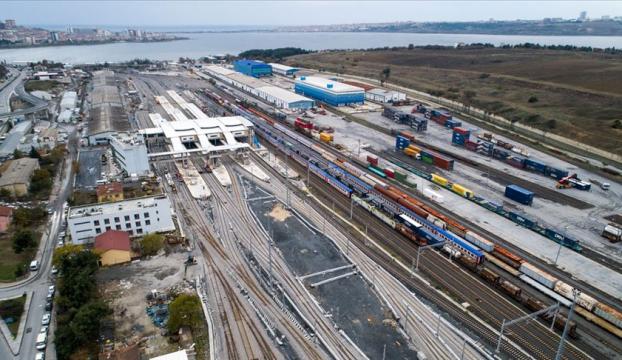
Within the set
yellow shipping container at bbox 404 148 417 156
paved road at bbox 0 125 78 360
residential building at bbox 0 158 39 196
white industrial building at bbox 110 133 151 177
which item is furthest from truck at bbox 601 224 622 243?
residential building at bbox 0 158 39 196

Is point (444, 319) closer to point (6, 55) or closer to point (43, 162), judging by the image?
point (43, 162)

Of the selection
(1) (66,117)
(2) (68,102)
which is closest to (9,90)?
(2) (68,102)

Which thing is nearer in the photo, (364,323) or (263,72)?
(364,323)

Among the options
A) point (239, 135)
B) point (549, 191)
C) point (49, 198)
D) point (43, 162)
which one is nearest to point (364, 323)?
point (549, 191)

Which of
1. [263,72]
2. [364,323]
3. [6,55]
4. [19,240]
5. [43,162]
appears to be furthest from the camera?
[6,55]

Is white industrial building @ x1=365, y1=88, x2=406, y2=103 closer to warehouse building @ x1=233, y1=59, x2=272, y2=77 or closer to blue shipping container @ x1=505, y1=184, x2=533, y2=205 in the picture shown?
warehouse building @ x1=233, y1=59, x2=272, y2=77

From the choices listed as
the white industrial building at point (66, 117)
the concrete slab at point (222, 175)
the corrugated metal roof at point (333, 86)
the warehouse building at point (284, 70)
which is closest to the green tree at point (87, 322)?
the concrete slab at point (222, 175)

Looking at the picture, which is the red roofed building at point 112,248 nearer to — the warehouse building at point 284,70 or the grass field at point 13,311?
the grass field at point 13,311
